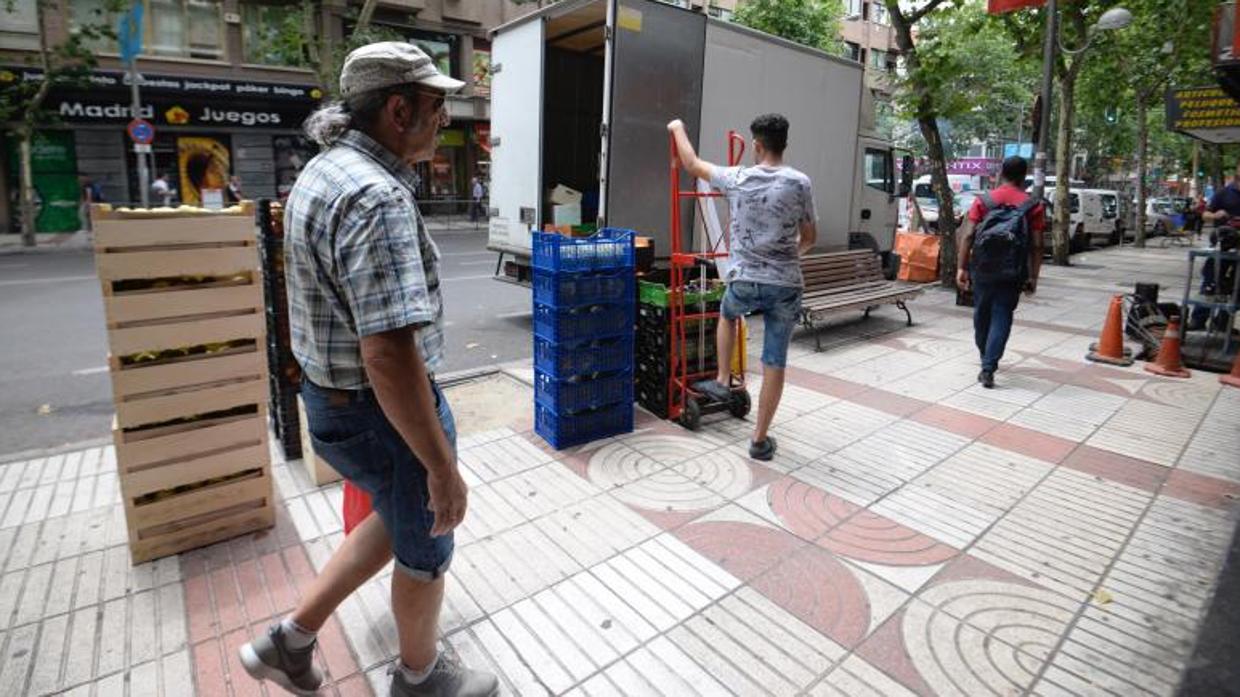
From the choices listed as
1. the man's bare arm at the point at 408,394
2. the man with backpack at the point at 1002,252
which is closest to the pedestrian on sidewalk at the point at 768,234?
→ the man with backpack at the point at 1002,252

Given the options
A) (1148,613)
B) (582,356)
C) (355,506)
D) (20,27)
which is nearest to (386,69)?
(355,506)

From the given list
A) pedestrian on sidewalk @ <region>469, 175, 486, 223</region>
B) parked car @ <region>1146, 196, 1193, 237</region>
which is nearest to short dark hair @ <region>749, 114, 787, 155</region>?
pedestrian on sidewalk @ <region>469, 175, 486, 223</region>

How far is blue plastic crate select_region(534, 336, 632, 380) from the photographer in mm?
4461

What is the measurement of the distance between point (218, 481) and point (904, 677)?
125 inches

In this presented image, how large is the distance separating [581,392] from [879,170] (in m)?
8.32

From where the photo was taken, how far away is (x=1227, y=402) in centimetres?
589

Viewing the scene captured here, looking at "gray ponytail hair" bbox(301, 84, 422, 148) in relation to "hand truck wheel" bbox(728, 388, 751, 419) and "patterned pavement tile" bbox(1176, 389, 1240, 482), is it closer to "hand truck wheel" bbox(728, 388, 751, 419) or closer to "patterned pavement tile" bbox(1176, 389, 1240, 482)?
"hand truck wheel" bbox(728, 388, 751, 419)

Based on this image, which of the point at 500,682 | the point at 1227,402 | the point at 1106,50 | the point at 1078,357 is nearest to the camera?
the point at 500,682

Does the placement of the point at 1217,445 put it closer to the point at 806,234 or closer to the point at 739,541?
the point at 806,234

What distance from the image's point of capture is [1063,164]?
1558 cm

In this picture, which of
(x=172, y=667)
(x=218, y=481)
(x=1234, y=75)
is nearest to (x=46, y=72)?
(x=218, y=481)

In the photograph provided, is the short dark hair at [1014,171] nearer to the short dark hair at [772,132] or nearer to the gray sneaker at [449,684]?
the short dark hair at [772,132]

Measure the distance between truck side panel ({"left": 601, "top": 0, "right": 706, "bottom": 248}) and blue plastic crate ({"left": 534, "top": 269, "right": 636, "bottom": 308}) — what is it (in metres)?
2.34

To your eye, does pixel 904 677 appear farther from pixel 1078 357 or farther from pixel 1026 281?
pixel 1078 357
